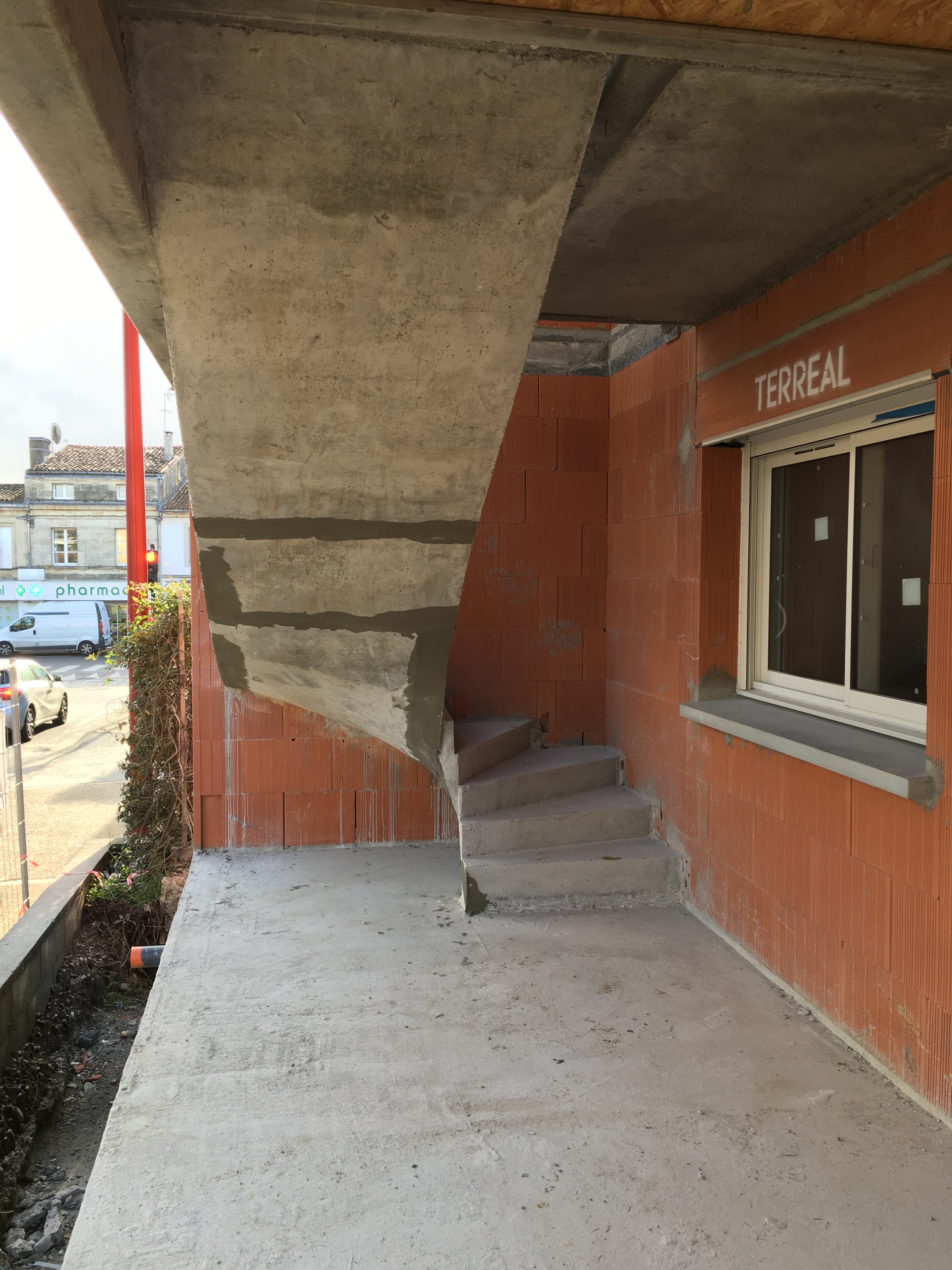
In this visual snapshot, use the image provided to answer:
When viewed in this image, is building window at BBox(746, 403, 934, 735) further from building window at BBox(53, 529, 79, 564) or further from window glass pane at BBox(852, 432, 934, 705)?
building window at BBox(53, 529, 79, 564)

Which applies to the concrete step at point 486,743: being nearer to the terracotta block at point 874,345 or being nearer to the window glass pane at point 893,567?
the window glass pane at point 893,567

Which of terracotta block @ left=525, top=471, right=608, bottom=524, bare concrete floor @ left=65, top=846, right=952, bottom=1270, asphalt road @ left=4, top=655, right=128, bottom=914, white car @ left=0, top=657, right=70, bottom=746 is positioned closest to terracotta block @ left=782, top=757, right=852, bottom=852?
bare concrete floor @ left=65, top=846, right=952, bottom=1270

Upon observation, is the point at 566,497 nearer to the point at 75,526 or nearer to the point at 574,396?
the point at 574,396

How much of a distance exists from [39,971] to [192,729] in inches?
55.8

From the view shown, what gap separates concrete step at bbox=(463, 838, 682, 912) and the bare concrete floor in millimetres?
249

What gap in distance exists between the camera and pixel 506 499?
15.4 ft

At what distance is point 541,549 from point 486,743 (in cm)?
121

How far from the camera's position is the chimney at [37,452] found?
31.7 meters

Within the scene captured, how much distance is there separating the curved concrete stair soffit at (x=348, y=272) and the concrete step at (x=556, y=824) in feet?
4.42

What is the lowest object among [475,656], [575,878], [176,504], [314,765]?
[575,878]

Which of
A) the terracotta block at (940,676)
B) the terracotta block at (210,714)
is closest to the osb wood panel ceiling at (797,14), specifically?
the terracotta block at (940,676)

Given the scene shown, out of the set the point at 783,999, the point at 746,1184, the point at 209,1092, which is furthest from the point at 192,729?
the point at 746,1184

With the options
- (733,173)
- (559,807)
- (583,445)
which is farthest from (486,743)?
(733,173)

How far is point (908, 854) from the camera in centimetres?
243
